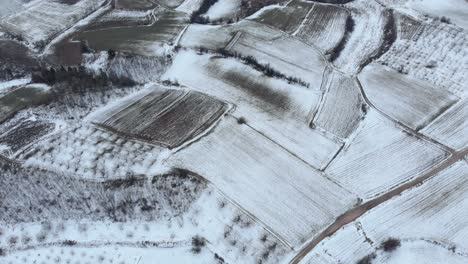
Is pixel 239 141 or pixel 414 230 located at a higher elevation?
pixel 414 230

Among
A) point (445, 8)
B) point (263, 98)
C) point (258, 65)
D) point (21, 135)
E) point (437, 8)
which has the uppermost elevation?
point (445, 8)

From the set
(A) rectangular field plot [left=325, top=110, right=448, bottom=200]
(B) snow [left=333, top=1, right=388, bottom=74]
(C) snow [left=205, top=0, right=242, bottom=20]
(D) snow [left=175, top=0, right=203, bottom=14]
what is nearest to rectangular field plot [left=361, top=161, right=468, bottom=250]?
(A) rectangular field plot [left=325, top=110, right=448, bottom=200]

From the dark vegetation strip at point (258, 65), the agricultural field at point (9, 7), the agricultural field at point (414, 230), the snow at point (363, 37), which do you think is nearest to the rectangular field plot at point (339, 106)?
the snow at point (363, 37)

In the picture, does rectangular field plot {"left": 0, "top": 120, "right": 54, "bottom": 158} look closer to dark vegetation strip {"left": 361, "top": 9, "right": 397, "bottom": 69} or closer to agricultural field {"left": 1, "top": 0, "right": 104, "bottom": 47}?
agricultural field {"left": 1, "top": 0, "right": 104, "bottom": 47}

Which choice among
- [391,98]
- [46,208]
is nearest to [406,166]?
[391,98]

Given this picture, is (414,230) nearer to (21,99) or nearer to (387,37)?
(387,37)

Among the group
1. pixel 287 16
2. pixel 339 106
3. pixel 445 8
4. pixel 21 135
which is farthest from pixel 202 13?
pixel 445 8

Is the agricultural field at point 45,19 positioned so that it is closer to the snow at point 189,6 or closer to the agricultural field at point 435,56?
the snow at point 189,6
